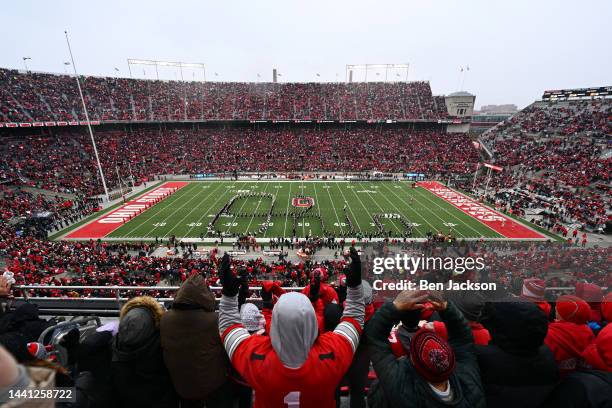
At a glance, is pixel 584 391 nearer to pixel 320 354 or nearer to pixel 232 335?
pixel 320 354

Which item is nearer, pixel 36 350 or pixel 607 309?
pixel 36 350

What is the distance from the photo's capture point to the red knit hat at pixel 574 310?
2664 millimetres

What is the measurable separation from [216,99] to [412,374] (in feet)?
221

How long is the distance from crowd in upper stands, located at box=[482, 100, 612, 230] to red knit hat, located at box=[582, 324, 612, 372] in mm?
29428

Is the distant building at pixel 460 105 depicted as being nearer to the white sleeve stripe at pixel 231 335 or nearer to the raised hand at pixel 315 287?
the raised hand at pixel 315 287

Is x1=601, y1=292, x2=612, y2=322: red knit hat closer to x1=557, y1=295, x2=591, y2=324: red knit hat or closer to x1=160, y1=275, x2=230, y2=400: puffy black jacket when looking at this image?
x1=557, y1=295, x2=591, y2=324: red knit hat

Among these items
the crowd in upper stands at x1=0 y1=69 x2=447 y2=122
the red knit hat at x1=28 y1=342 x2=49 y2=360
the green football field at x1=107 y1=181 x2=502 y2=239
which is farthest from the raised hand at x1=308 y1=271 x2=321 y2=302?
the crowd in upper stands at x1=0 y1=69 x2=447 y2=122

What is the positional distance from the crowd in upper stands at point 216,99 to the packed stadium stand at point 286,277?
425mm

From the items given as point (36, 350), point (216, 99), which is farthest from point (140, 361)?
point (216, 99)

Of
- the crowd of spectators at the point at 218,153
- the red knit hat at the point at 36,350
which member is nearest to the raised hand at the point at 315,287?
the red knit hat at the point at 36,350

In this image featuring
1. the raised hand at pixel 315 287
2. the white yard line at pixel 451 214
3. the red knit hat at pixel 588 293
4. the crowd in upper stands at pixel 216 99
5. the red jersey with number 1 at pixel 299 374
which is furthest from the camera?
the crowd in upper stands at pixel 216 99

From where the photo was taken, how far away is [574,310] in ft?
8.92

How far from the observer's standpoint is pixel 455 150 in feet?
166

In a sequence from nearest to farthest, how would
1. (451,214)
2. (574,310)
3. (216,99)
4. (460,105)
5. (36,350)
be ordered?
(36,350), (574,310), (451,214), (216,99), (460,105)
